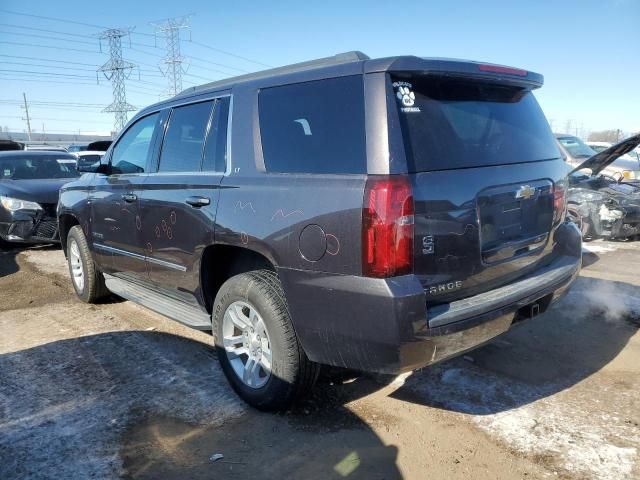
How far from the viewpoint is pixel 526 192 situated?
2.99 meters

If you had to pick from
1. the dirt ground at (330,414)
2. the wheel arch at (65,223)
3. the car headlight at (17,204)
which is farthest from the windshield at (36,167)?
the dirt ground at (330,414)

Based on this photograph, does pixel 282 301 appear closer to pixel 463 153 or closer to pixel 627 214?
pixel 463 153

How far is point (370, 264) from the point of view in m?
2.42

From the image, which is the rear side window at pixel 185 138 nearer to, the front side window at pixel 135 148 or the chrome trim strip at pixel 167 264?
the front side window at pixel 135 148

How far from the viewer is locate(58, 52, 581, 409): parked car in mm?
2449

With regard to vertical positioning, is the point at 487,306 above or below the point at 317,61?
below

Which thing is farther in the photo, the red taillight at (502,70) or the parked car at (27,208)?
the parked car at (27,208)

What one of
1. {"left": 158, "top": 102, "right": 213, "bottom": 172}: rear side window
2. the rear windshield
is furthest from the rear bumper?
{"left": 158, "top": 102, "right": 213, "bottom": 172}: rear side window

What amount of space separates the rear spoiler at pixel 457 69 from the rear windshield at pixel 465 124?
0.15 feet

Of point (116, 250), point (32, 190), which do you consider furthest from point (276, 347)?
point (32, 190)

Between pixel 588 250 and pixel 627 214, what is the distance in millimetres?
993

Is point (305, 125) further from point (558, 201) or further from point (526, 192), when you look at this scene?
point (558, 201)

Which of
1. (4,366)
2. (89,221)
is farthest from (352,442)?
(89,221)

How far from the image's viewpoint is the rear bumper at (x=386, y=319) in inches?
93.8
